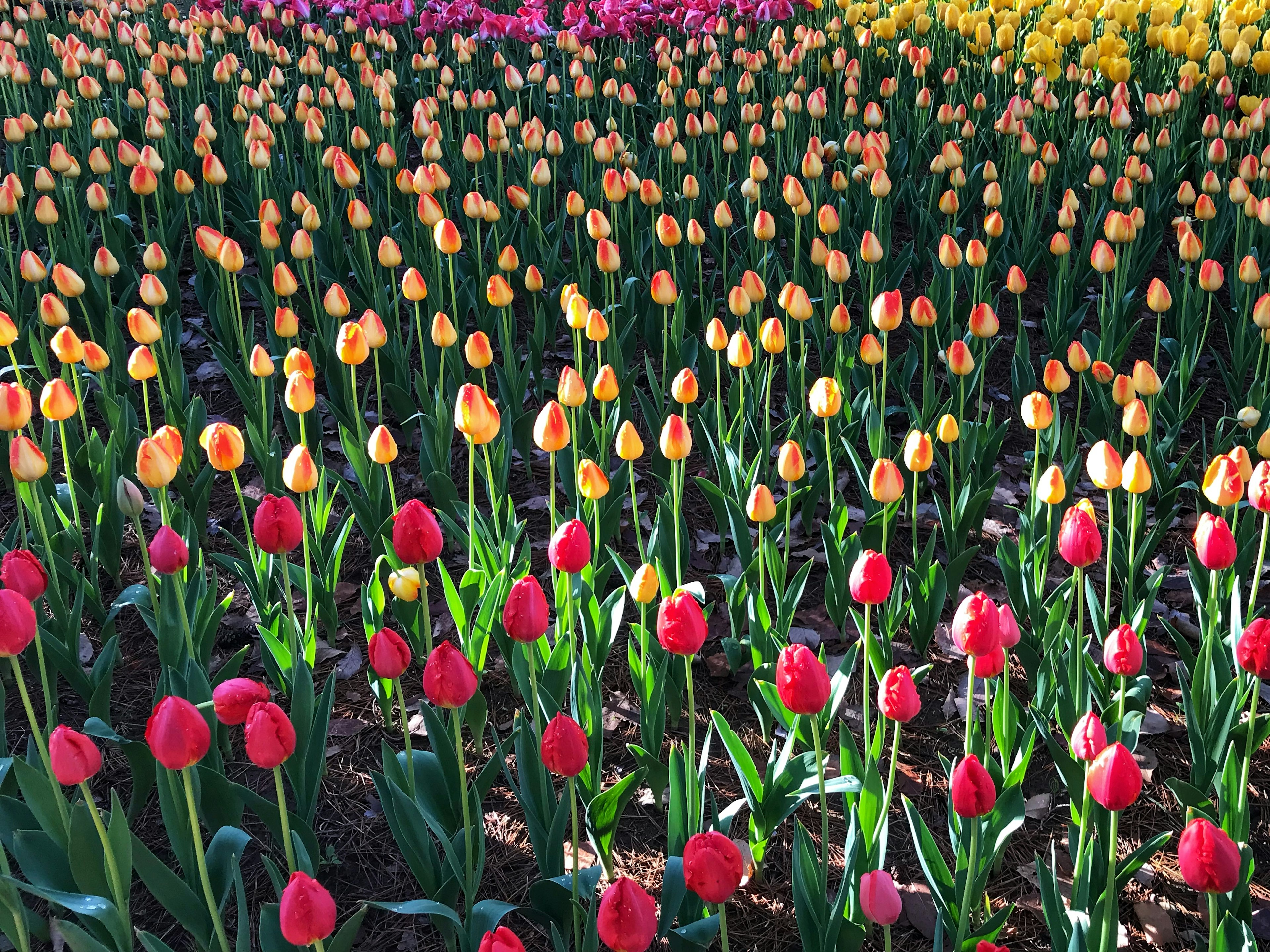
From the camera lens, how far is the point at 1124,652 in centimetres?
168

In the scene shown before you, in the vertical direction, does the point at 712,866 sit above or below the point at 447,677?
below

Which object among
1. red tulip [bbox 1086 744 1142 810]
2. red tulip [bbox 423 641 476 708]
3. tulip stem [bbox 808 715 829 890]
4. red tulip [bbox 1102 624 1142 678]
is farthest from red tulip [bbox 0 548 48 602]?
red tulip [bbox 1102 624 1142 678]

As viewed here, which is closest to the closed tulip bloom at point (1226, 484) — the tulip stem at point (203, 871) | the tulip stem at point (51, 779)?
the tulip stem at point (203, 871)

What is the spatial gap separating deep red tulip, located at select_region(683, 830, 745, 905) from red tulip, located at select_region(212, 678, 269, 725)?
58 centimetres

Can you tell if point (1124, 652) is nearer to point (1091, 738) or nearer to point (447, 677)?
point (1091, 738)

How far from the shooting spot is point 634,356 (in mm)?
4223

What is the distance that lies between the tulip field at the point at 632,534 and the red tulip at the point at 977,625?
0.02 m

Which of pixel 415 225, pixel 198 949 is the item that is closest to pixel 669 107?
pixel 415 225

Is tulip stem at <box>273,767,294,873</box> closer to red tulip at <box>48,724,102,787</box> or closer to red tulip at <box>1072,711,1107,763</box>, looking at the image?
red tulip at <box>48,724,102,787</box>

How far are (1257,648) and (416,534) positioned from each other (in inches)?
47.3

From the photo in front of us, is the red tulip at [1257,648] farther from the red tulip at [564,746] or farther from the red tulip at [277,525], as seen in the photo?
the red tulip at [277,525]

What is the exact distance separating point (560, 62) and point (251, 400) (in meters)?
4.77

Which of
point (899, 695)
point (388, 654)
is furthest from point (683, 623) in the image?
point (388, 654)

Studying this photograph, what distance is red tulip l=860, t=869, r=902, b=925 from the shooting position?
4.55 feet
